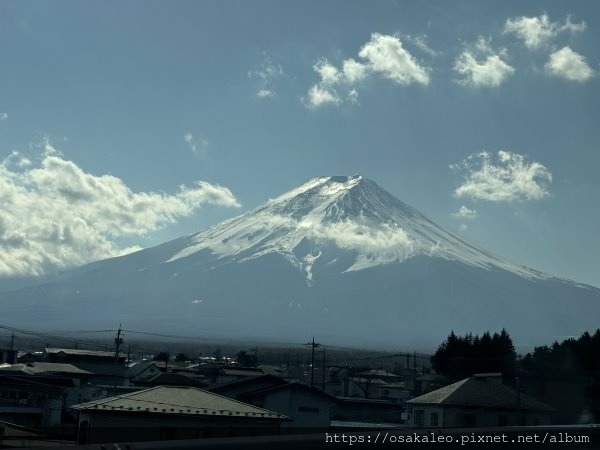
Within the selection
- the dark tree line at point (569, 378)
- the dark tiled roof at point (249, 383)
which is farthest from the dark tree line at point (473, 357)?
the dark tiled roof at point (249, 383)

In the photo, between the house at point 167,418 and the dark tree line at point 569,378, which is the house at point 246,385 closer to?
the dark tree line at point 569,378

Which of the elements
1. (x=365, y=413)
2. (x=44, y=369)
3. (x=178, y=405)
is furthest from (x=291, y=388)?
(x=44, y=369)

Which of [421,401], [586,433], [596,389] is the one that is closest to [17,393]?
[421,401]

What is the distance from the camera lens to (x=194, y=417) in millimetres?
21359

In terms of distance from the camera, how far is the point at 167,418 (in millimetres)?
21656

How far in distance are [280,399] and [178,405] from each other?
14.5 m

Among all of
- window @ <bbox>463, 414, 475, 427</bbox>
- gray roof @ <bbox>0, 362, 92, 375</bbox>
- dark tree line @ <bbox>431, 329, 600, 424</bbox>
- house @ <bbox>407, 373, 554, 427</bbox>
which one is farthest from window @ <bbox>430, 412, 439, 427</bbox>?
gray roof @ <bbox>0, 362, 92, 375</bbox>

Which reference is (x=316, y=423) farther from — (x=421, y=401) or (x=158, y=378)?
(x=158, y=378)

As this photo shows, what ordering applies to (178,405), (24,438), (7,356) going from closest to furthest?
(24,438) < (178,405) < (7,356)

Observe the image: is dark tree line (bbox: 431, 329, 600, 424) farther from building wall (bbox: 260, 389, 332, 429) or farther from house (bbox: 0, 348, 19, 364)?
house (bbox: 0, 348, 19, 364)

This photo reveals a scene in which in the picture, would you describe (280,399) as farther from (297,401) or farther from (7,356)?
(7,356)

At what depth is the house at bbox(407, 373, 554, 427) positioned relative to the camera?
33031 mm

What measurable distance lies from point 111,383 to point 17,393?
19.0 metres

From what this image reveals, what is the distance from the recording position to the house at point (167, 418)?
66.9 feet
